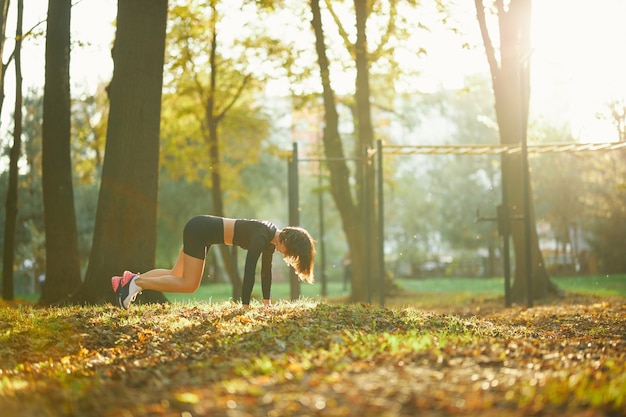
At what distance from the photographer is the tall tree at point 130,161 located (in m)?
12.8

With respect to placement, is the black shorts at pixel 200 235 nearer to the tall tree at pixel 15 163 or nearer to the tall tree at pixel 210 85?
the tall tree at pixel 15 163

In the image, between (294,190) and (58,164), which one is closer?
(58,164)

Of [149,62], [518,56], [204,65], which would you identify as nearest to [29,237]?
[204,65]

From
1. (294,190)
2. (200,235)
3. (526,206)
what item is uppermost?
(294,190)

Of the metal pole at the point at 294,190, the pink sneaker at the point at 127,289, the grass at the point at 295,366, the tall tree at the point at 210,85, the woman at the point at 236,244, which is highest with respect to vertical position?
the tall tree at the point at 210,85

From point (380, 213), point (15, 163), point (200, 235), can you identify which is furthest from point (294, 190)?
point (200, 235)

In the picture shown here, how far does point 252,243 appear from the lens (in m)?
10.2

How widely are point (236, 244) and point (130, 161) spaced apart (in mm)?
2956

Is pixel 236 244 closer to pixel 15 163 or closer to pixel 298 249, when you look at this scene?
pixel 298 249

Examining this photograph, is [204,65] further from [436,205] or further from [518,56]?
[436,205]

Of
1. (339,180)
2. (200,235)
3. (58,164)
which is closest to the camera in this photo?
(200,235)

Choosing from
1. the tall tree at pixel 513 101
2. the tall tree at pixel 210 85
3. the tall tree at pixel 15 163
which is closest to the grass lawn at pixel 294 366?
the tall tree at pixel 513 101

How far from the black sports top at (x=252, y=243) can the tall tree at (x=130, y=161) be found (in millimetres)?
2661

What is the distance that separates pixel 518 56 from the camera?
20781 millimetres
